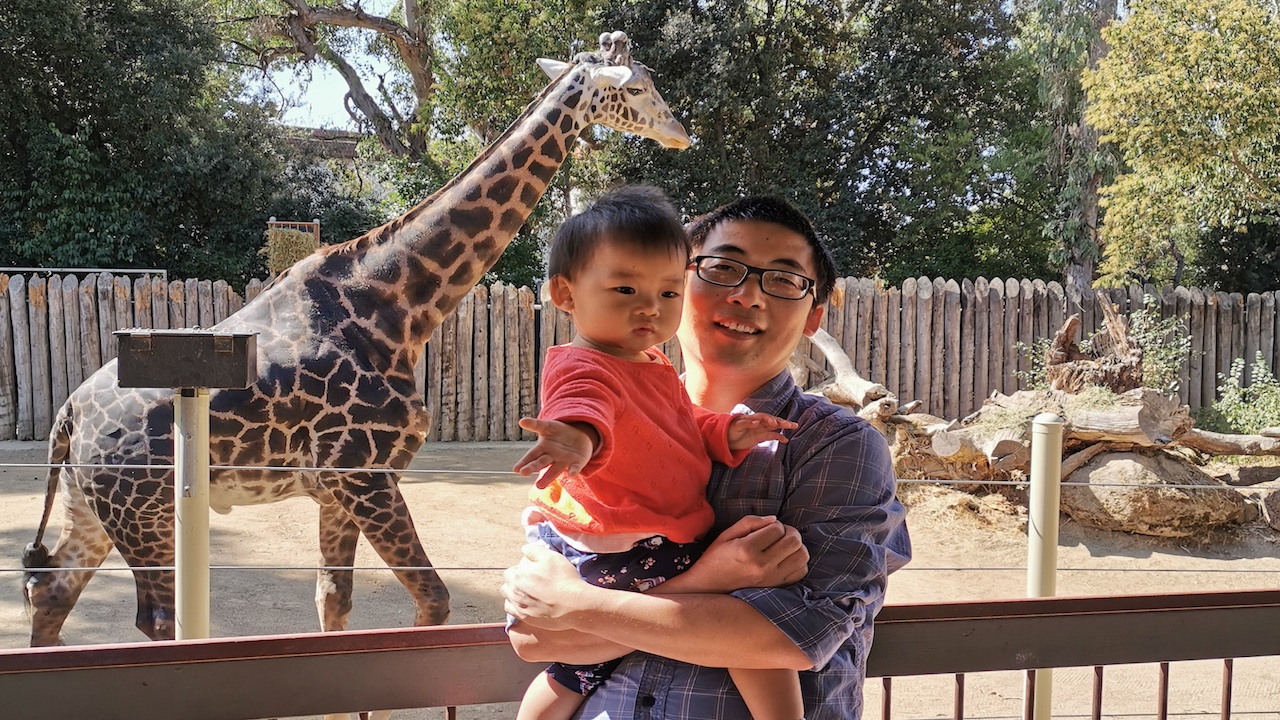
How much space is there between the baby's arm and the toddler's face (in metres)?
0.26

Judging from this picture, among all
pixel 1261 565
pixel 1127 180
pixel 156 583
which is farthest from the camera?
pixel 1127 180

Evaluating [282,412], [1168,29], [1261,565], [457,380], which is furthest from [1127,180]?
[282,412]

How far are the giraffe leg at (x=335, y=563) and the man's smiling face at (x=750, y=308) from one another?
193 centimetres

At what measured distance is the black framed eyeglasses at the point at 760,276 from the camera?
4.91 feet

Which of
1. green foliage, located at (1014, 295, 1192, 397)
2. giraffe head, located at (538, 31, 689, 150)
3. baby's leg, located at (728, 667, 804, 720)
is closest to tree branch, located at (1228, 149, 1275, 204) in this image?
green foliage, located at (1014, 295, 1192, 397)

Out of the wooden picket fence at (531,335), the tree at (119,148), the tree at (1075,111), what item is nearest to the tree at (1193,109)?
the wooden picket fence at (531,335)

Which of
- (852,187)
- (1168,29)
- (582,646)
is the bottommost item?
(582,646)

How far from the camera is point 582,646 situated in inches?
54.1

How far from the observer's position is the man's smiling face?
1.49 metres

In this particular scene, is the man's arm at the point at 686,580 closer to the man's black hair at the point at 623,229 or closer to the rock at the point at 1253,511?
the man's black hair at the point at 623,229

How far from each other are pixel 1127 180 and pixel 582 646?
10.5m

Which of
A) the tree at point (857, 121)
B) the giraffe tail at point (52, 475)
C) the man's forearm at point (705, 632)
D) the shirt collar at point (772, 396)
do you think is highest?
the tree at point (857, 121)

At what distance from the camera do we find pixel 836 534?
52.2 inches

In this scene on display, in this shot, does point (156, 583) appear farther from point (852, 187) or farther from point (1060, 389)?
point (852, 187)
